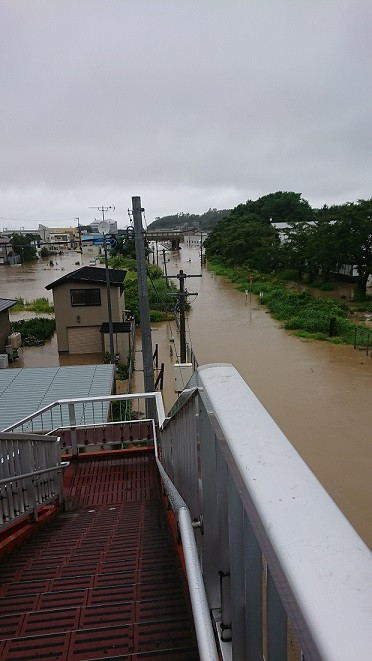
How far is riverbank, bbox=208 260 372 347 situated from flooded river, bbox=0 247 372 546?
0.80 m

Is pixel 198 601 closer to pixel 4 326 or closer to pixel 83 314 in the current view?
pixel 83 314

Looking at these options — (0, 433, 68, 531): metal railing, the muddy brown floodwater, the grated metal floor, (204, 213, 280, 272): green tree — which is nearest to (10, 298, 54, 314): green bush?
the muddy brown floodwater

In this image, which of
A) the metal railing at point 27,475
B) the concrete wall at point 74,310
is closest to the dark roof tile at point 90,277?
the concrete wall at point 74,310

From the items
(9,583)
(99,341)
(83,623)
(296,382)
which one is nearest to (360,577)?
(83,623)

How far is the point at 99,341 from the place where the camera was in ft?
59.2

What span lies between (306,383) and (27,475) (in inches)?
496

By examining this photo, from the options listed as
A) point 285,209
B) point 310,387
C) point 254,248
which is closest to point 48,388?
point 310,387

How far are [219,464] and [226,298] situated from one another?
31.9 meters

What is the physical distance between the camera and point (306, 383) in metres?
15.4

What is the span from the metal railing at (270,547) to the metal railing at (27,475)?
2783 mm

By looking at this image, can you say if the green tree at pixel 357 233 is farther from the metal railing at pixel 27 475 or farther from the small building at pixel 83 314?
the metal railing at pixel 27 475

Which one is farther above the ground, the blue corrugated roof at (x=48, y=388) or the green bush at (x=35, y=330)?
the blue corrugated roof at (x=48, y=388)

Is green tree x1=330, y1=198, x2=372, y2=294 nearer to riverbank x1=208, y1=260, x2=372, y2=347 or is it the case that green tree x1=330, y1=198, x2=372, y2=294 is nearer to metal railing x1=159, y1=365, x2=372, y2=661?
riverbank x1=208, y1=260, x2=372, y2=347

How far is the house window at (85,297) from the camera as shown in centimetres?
1772
